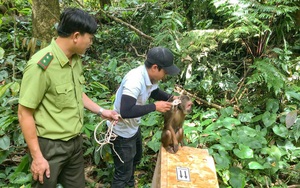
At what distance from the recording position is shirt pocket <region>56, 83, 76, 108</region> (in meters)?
2.09

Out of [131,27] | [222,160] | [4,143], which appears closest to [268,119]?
[222,160]

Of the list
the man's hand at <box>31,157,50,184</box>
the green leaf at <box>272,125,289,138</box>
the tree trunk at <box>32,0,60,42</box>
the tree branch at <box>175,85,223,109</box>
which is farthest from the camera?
the tree branch at <box>175,85,223,109</box>

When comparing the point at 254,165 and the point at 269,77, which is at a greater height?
the point at 269,77

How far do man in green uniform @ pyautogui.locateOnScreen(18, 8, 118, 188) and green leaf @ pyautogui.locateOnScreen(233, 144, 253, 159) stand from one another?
1.93 m

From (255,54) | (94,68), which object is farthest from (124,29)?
(255,54)

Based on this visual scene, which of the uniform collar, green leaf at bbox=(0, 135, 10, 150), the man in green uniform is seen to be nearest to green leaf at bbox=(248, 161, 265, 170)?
the man in green uniform

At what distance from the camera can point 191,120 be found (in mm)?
4383

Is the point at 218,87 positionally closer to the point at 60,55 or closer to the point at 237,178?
the point at 237,178

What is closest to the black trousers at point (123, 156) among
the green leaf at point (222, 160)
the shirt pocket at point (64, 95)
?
the shirt pocket at point (64, 95)

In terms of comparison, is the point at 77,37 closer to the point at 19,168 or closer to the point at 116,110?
the point at 116,110

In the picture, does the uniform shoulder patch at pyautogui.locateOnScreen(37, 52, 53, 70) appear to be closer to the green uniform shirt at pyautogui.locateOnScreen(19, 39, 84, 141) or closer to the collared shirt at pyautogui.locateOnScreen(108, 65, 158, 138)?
the green uniform shirt at pyautogui.locateOnScreen(19, 39, 84, 141)

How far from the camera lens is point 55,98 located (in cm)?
210

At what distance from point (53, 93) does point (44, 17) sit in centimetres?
290

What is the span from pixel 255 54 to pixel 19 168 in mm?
4018
